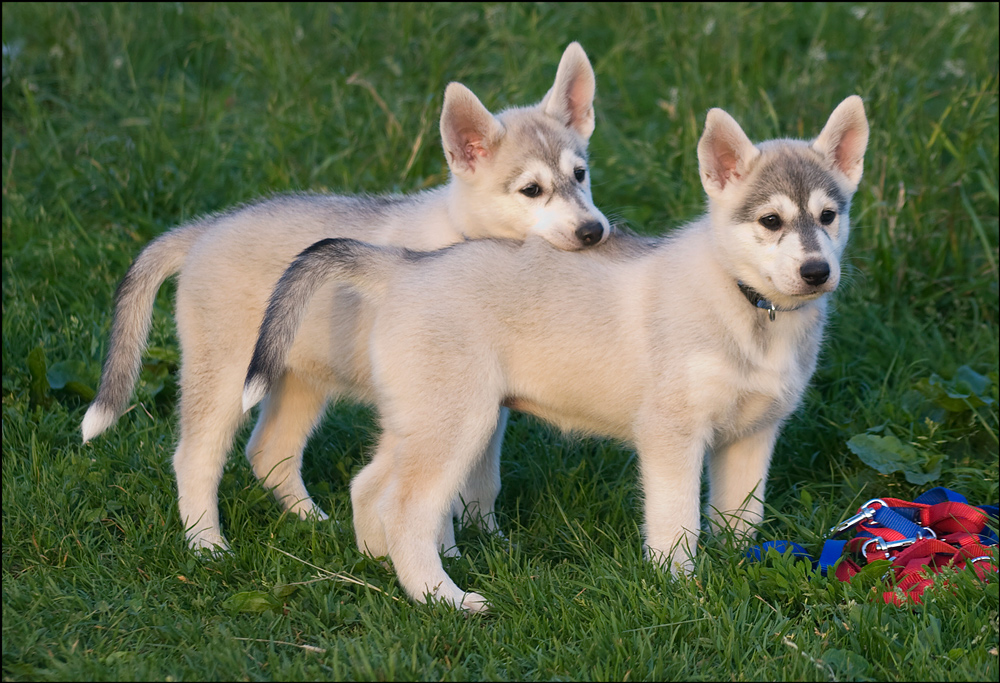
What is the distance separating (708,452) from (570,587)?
Answer: 92 centimetres

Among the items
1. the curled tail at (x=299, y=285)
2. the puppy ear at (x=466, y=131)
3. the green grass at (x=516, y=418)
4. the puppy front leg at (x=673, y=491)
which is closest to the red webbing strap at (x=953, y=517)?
the green grass at (x=516, y=418)

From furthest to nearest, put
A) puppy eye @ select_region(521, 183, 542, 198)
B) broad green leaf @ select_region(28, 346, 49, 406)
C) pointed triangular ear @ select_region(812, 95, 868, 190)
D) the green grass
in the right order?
broad green leaf @ select_region(28, 346, 49, 406) → puppy eye @ select_region(521, 183, 542, 198) → pointed triangular ear @ select_region(812, 95, 868, 190) → the green grass

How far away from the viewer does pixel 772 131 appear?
22.3 feet

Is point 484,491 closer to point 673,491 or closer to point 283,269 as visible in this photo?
point 673,491

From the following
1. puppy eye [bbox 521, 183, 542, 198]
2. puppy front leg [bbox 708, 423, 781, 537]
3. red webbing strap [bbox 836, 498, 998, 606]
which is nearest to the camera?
red webbing strap [bbox 836, 498, 998, 606]

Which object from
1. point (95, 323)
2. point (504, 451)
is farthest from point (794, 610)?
point (95, 323)

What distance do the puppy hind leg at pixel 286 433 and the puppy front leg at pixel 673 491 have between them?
171 centimetres

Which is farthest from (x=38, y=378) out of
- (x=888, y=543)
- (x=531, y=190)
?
(x=888, y=543)

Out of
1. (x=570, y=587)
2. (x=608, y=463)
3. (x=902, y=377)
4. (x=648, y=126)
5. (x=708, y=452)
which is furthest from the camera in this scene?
(x=648, y=126)

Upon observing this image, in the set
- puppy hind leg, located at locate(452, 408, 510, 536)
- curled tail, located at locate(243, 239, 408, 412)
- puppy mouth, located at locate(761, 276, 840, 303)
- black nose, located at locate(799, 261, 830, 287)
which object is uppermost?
black nose, located at locate(799, 261, 830, 287)

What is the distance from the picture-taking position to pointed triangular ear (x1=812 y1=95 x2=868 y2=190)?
3969 millimetres

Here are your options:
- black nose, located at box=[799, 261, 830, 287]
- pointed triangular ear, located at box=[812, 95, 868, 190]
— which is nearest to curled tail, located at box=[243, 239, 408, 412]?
black nose, located at box=[799, 261, 830, 287]

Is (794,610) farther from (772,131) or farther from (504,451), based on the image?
(772,131)

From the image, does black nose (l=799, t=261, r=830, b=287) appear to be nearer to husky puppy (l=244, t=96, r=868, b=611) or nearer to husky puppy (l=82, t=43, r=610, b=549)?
husky puppy (l=244, t=96, r=868, b=611)
